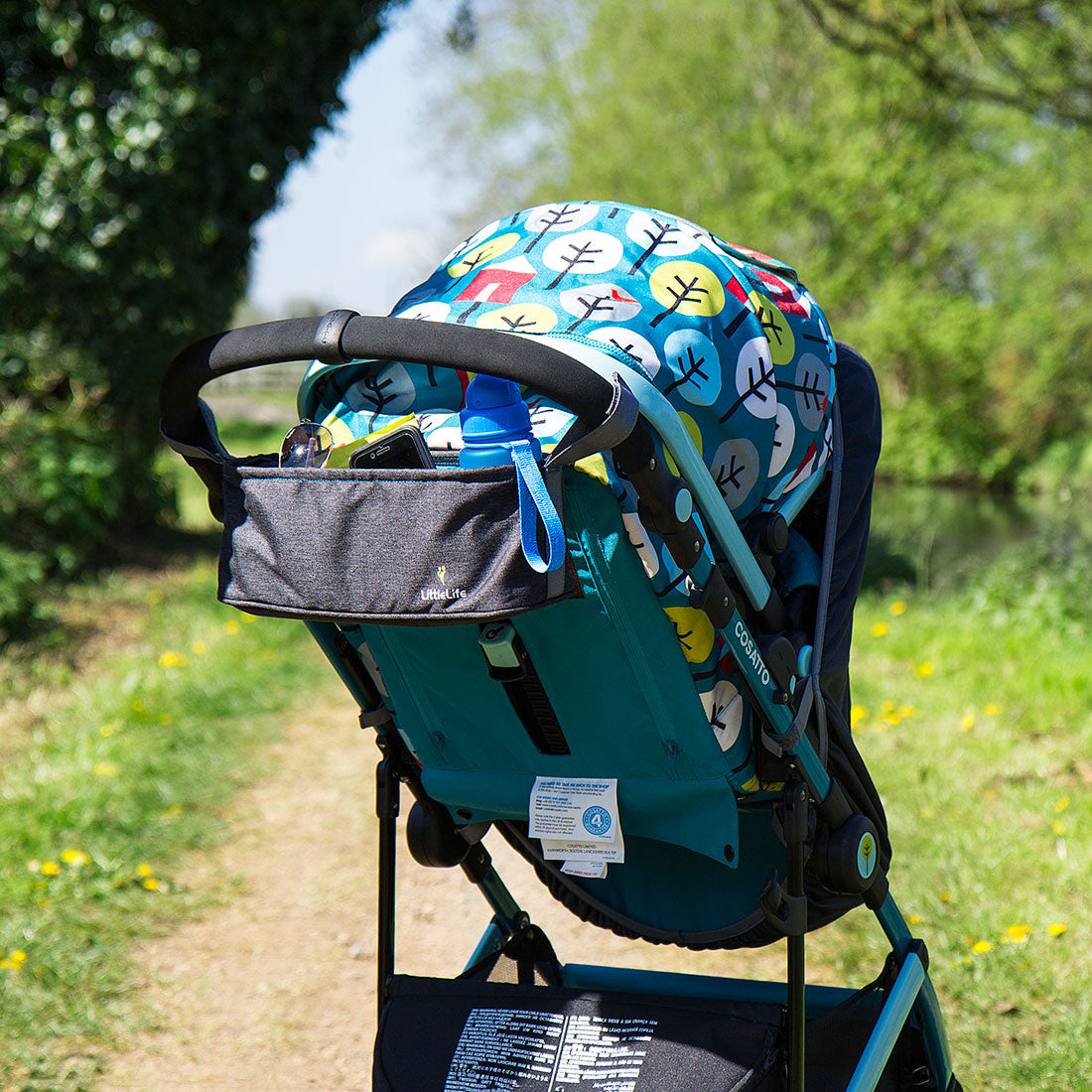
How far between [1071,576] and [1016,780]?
3.04 m

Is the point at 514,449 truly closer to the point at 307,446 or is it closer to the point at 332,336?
the point at 332,336

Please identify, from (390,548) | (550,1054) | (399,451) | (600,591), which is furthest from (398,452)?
(550,1054)

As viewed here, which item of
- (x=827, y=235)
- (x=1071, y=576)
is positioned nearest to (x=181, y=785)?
(x=1071, y=576)

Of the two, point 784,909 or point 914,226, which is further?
point 914,226

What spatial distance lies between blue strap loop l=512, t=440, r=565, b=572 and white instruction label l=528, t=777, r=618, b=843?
0.49 metres

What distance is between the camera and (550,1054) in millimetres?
1892

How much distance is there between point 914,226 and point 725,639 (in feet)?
62.8

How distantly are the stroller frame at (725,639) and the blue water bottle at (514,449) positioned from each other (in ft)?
0.33

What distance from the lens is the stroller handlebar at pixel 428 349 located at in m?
1.38

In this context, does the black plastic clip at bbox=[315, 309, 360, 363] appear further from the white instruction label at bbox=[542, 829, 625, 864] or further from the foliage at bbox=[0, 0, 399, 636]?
the foliage at bbox=[0, 0, 399, 636]

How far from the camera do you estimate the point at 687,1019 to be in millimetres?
1874

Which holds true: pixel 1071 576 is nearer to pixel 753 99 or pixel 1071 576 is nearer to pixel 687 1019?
pixel 687 1019

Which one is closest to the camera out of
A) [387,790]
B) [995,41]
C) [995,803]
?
[387,790]

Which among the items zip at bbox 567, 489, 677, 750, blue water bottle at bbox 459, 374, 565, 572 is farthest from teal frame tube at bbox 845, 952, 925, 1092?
blue water bottle at bbox 459, 374, 565, 572
